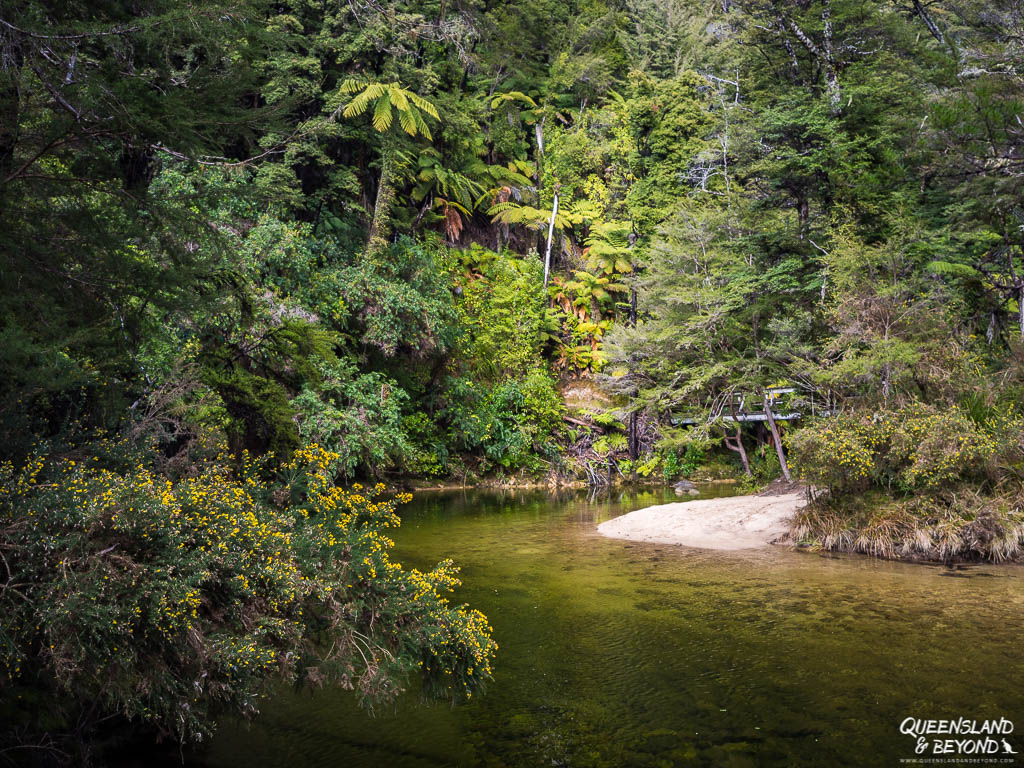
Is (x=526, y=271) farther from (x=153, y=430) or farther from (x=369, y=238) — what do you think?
(x=153, y=430)

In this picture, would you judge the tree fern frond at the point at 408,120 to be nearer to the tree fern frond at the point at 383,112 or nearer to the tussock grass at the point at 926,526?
the tree fern frond at the point at 383,112

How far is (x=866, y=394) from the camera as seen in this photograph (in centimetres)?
1399

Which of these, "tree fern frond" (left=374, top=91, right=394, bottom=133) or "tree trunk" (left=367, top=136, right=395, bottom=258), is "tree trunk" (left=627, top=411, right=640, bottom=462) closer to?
"tree trunk" (left=367, top=136, right=395, bottom=258)

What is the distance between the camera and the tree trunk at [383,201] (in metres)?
22.5

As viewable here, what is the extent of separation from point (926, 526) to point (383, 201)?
17606 mm

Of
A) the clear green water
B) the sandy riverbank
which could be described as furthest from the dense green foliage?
the sandy riverbank

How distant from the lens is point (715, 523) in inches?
595

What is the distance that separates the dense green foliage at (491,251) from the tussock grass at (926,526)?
6.8 inches

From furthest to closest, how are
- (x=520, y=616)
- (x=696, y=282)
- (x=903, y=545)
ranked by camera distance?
(x=696, y=282) → (x=903, y=545) → (x=520, y=616)

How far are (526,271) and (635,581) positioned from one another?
20.9m

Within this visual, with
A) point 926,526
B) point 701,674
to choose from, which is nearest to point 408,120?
point 926,526

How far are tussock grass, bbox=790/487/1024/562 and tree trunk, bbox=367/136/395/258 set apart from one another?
14911 mm

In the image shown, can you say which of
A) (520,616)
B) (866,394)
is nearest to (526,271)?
(866,394)

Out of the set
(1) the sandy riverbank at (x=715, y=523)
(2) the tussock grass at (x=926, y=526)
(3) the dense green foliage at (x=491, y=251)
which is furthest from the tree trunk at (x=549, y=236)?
(2) the tussock grass at (x=926, y=526)
